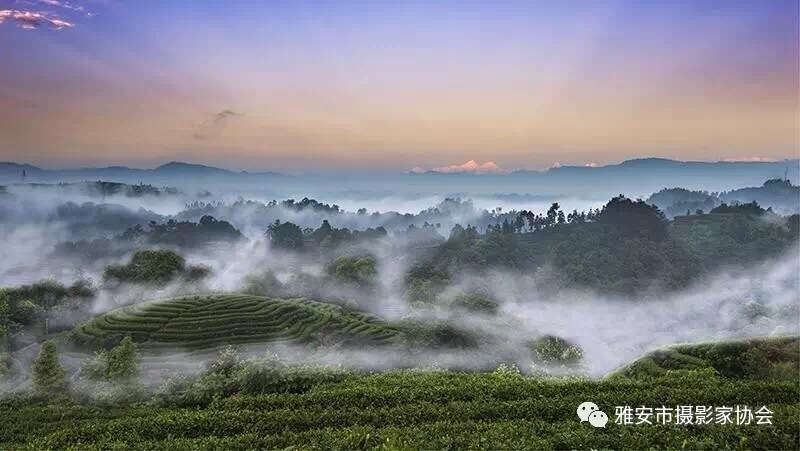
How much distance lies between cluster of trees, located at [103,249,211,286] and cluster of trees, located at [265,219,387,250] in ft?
116

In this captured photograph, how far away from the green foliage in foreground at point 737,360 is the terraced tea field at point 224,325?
36.5 m

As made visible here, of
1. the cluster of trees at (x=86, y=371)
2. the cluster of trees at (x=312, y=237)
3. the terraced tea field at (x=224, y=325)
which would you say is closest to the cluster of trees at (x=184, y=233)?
the cluster of trees at (x=312, y=237)

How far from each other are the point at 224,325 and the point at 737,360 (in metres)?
46.8

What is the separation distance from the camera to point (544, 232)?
108m

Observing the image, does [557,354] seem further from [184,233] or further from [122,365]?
[184,233]

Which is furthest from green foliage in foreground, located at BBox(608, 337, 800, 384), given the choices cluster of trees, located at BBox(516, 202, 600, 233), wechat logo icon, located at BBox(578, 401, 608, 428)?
cluster of trees, located at BBox(516, 202, 600, 233)

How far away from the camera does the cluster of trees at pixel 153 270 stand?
67.2m

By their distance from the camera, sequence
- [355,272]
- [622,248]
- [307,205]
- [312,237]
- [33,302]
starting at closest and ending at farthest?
[33,302]
[355,272]
[622,248]
[312,237]
[307,205]

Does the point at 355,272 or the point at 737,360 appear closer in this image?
the point at 737,360

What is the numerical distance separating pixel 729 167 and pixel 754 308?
277 ft

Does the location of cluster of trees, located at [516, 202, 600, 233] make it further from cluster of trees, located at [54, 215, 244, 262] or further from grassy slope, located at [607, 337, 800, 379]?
grassy slope, located at [607, 337, 800, 379]

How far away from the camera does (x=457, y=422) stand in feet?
38.4

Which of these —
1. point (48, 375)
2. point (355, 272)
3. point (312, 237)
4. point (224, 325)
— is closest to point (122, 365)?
point (48, 375)

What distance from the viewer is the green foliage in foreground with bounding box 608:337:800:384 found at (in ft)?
56.3
